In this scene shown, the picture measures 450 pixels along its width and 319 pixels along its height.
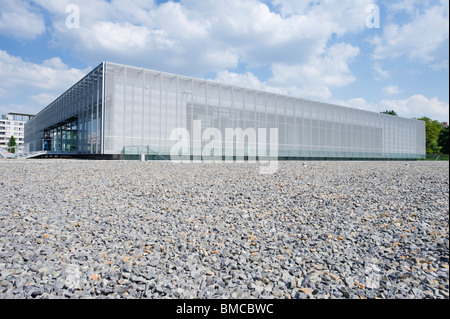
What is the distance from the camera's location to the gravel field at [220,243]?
3773mm

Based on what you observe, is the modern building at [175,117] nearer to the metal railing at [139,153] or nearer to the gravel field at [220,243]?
the metal railing at [139,153]

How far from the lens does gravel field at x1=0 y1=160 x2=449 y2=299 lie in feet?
12.4

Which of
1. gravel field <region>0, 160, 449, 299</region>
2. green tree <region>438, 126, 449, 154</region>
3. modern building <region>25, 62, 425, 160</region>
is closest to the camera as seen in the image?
gravel field <region>0, 160, 449, 299</region>

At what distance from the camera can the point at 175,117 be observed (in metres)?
31.7

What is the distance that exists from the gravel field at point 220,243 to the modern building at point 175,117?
1790cm

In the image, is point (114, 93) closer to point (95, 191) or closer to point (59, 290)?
point (95, 191)

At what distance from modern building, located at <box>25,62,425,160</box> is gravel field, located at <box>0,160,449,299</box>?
17.9m

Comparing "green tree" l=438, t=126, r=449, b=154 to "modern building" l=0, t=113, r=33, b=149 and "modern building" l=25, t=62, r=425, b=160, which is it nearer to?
"modern building" l=25, t=62, r=425, b=160

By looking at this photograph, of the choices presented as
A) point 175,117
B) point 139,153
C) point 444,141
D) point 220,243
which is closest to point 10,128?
point 175,117

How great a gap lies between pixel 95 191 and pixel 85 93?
98.8 ft

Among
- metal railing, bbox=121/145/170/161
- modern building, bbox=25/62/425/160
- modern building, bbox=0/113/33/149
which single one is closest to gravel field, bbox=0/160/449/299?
metal railing, bbox=121/145/170/161

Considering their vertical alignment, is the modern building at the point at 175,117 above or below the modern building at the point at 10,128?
below

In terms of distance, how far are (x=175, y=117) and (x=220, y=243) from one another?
91.7ft

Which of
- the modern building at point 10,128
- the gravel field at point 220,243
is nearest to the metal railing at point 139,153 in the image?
the gravel field at point 220,243
